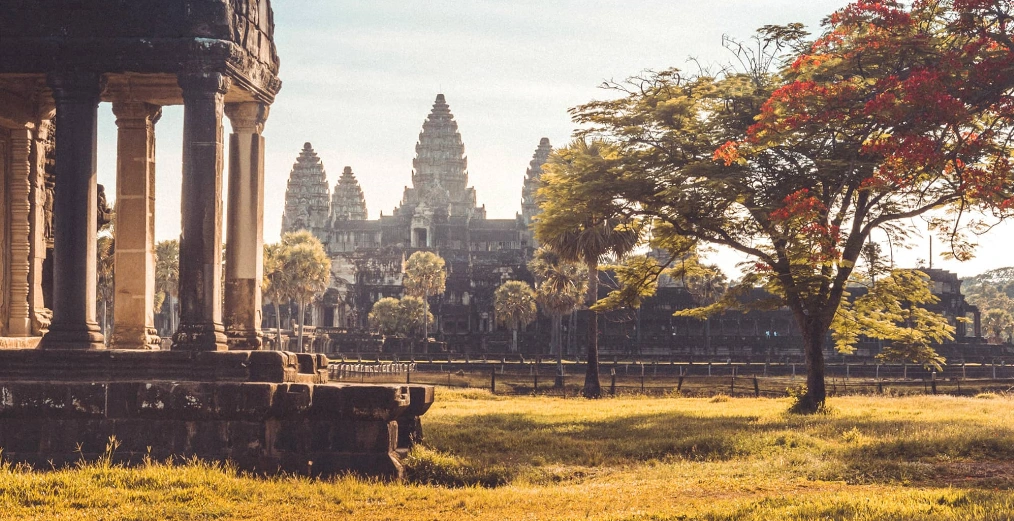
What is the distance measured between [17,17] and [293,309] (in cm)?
7722

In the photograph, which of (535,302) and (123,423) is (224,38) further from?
(535,302)

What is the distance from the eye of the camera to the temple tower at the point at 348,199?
130250 millimetres

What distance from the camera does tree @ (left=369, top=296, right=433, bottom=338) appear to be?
75.4m

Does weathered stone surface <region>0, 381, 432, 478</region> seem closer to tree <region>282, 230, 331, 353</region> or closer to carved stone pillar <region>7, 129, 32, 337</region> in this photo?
carved stone pillar <region>7, 129, 32, 337</region>

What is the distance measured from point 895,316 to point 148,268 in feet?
54.8

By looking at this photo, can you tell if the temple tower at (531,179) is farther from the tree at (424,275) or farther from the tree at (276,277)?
the tree at (276,277)

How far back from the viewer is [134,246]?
14461mm

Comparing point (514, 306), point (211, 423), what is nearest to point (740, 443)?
point (211, 423)

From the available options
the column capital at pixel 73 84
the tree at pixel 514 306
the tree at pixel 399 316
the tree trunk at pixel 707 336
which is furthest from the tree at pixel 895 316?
the tree at pixel 399 316

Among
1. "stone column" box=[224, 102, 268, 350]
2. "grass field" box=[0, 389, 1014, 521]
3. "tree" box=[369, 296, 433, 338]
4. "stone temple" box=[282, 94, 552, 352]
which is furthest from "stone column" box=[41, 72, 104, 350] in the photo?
"stone temple" box=[282, 94, 552, 352]

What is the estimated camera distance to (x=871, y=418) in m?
20.6

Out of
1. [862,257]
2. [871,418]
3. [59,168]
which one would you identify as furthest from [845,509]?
[862,257]

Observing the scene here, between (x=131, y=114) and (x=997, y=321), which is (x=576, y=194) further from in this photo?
(x=997, y=321)

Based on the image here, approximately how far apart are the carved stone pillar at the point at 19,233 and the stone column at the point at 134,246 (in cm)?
155
